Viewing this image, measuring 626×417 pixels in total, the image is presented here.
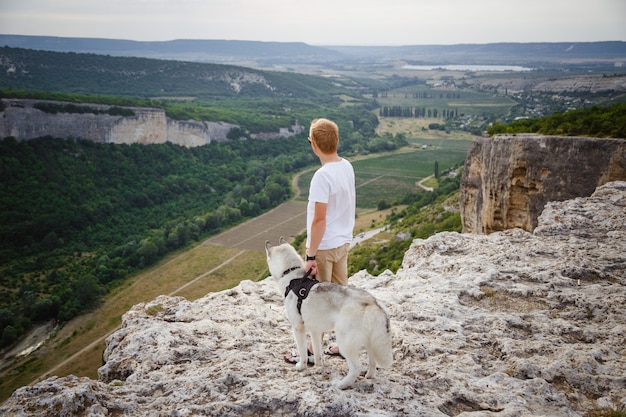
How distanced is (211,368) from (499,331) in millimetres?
3808

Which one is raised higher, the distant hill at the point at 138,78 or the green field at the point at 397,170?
the distant hill at the point at 138,78

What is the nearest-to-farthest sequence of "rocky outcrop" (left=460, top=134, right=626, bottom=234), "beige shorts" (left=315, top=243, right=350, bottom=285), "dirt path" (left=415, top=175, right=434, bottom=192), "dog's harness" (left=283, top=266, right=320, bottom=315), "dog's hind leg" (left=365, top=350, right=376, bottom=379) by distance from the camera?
"dog's hind leg" (left=365, top=350, right=376, bottom=379), "dog's harness" (left=283, top=266, right=320, bottom=315), "beige shorts" (left=315, top=243, right=350, bottom=285), "rocky outcrop" (left=460, top=134, right=626, bottom=234), "dirt path" (left=415, top=175, right=434, bottom=192)

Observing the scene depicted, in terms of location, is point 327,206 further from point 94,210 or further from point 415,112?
point 415,112

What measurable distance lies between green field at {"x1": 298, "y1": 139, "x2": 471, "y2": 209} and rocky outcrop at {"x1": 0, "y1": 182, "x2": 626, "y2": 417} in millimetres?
50498

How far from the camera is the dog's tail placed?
471cm

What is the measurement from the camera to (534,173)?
1573cm

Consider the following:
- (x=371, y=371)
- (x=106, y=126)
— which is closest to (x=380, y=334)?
(x=371, y=371)

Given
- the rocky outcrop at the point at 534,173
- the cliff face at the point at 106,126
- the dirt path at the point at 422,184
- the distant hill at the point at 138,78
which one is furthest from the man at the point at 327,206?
the distant hill at the point at 138,78

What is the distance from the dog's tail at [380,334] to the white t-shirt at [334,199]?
41.4 inches

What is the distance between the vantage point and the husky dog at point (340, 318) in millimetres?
4730

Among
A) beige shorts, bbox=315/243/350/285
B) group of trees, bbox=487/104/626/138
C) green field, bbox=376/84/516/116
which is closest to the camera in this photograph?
beige shorts, bbox=315/243/350/285

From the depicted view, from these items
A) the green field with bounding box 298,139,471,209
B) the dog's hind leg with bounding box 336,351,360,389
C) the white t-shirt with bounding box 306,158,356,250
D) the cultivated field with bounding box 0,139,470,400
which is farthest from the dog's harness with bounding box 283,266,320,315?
the green field with bounding box 298,139,471,209

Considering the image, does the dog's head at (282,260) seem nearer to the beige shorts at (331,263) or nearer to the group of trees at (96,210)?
the beige shorts at (331,263)

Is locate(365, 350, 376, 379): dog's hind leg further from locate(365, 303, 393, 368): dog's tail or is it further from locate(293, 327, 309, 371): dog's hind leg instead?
locate(293, 327, 309, 371): dog's hind leg
